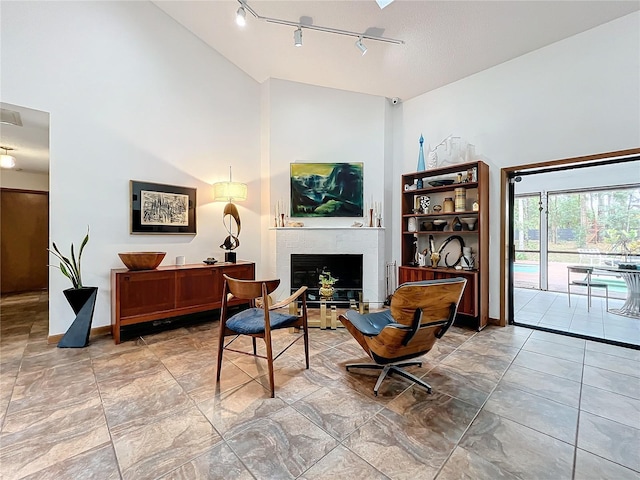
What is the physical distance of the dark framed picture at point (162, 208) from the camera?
360cm

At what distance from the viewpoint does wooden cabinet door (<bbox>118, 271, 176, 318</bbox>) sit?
307 cm

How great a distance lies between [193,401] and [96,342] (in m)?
1.93

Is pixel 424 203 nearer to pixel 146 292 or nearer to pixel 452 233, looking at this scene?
pixel 452 233

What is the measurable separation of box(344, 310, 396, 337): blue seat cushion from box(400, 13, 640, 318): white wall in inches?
84.0

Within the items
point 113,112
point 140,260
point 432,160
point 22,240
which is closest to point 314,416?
point 140,260

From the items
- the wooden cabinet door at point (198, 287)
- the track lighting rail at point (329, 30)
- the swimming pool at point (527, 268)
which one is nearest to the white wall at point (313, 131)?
the wooden cabinet door at point (198, 287)

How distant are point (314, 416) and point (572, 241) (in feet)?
22.0

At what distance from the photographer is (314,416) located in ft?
6.04

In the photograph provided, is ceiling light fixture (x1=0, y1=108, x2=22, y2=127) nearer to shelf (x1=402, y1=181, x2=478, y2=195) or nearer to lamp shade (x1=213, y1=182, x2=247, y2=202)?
lamp shade (x1=213, y1=182, x2=247, y2=202)

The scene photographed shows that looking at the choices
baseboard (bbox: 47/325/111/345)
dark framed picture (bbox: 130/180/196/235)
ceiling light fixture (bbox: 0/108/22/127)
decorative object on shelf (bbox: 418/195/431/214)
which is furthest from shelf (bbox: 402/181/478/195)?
ceiling light fixture (bbox: 0/108/22/127)

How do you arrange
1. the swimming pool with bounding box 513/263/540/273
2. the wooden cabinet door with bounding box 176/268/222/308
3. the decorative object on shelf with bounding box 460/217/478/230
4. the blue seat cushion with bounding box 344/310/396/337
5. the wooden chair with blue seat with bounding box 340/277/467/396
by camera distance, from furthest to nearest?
1. the swimming pool with bounding box 513/263/540/273
2. the decorative object on shelf with bounding box 460/217/478/230
3. the wooden cabinet door with bounding box 176/268/222/308
4. the blue seat cushion with bounding box 344/310/396/337
5. the wooden chair with blue seat with bounding box 340/277/467/396

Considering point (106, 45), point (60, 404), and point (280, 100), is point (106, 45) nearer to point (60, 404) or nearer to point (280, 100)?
point (280, 100)

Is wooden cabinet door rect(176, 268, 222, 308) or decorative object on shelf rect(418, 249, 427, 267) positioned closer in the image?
wooden cabinet door rect(176, 268, 222, 308)

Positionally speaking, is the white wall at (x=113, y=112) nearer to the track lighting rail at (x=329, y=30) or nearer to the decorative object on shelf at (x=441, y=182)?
the track lighting rail at (x=329, y=30)
